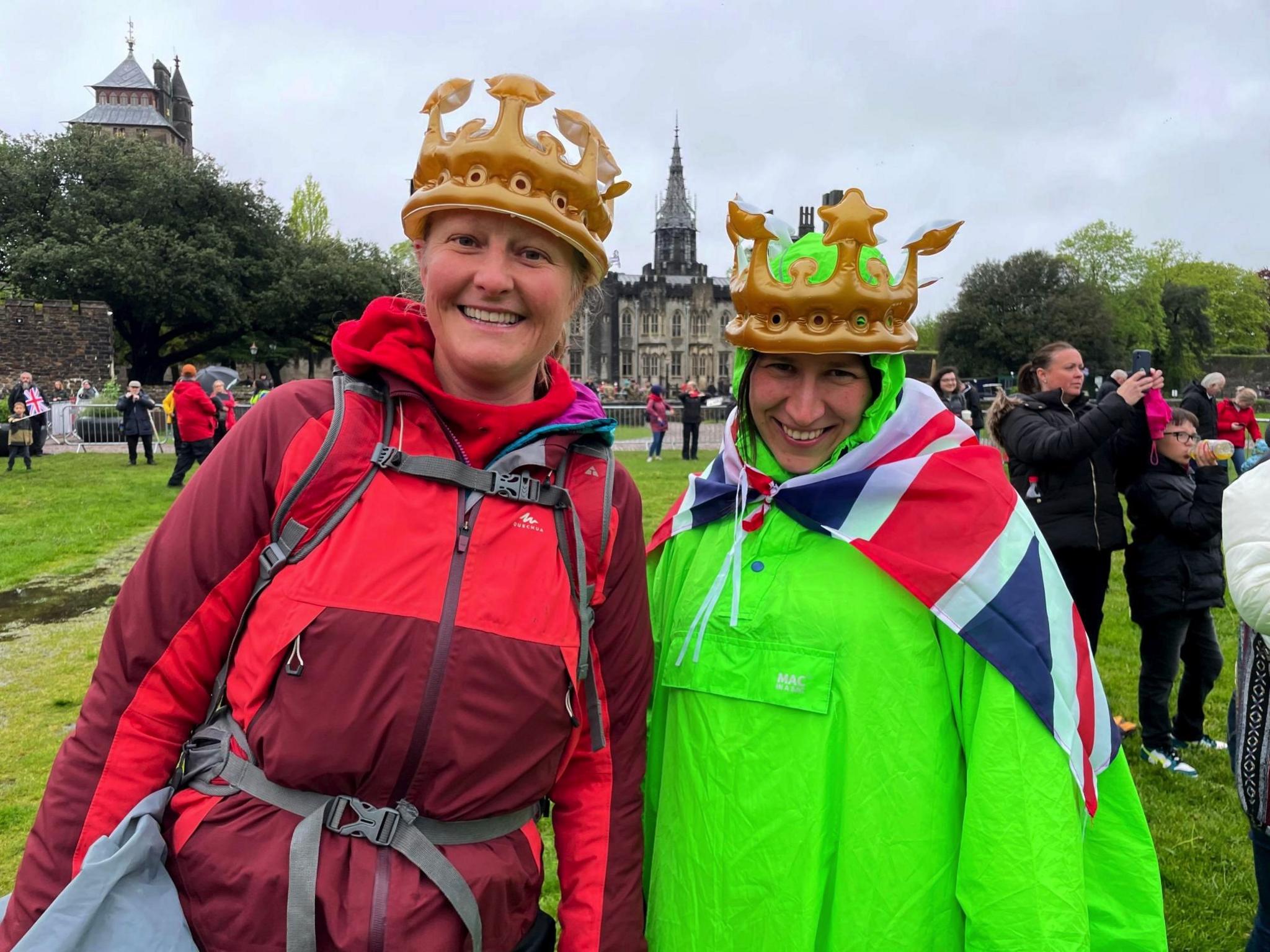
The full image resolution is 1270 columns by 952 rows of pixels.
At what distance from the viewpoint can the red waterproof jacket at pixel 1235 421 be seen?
12.8 meters

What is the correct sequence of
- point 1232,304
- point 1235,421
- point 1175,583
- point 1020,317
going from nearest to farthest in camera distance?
point 1175,583 < point 1235,421 < point 1020,317 < point 1232,304

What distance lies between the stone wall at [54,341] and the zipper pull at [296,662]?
1264 inches

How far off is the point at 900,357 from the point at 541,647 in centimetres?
115

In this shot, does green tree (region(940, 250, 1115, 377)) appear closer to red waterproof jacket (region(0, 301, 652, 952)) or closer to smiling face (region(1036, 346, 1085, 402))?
smiling face (region(1036, 346, 1085, 402))

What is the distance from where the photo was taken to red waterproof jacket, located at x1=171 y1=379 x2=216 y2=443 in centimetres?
1288

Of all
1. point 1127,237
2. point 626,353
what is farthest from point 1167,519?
point 626,353

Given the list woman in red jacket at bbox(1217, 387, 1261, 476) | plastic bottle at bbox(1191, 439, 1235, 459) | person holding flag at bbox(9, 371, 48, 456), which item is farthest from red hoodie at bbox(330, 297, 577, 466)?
person holding flag at bbox(9, 371, 48, 456)

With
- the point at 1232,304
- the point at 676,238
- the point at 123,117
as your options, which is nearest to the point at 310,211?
the point at 123,117

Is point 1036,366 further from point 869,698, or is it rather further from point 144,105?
point 144,105

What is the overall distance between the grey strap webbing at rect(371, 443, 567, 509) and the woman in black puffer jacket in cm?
392

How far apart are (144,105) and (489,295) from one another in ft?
235

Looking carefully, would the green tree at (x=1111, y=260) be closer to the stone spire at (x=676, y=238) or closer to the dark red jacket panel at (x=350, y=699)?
the stone spire at (x=676, y=238)

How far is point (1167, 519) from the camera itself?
15.0ft

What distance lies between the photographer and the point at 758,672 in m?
1.88
